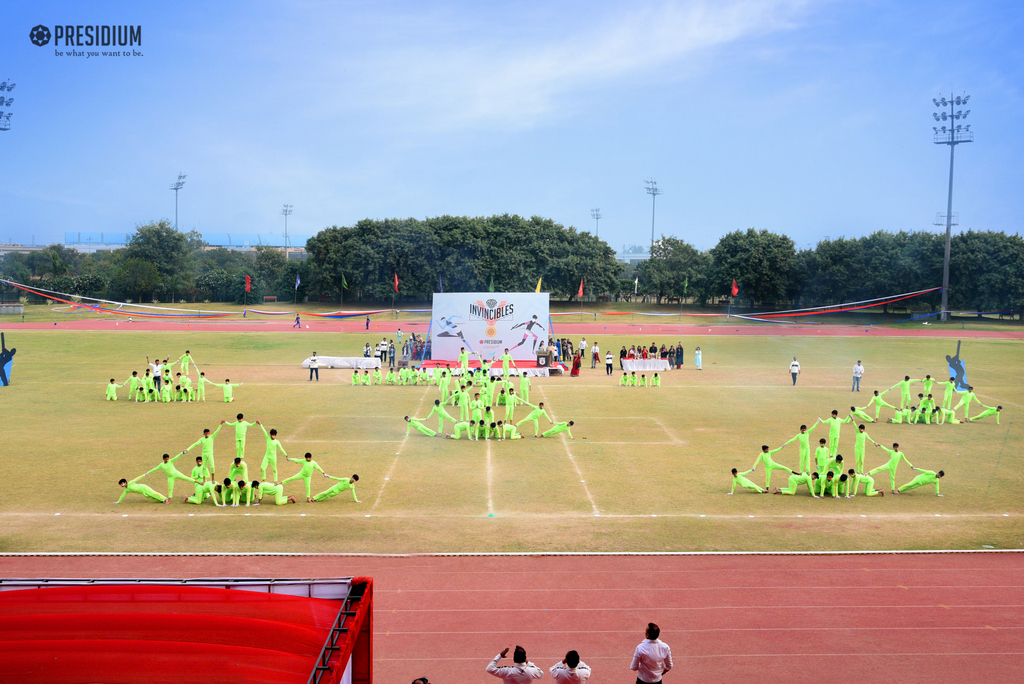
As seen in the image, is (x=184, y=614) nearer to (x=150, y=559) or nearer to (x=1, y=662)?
(x=1, y=662)

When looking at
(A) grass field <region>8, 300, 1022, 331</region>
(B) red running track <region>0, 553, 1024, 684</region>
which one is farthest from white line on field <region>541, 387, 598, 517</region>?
(A) grass field <region>8, 300, 1022, 331</region>

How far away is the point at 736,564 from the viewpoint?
1007 cm

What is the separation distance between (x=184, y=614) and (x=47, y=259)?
10438 centimetres

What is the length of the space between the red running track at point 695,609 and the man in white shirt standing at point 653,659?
0.91 meters

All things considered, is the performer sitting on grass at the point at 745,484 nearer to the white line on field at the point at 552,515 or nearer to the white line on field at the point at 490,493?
the white line on field at the point at 552,515

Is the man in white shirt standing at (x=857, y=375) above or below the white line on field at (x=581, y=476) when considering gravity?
above

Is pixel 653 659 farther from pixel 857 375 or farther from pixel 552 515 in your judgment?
pixel 857 375

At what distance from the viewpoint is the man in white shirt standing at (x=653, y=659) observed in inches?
250

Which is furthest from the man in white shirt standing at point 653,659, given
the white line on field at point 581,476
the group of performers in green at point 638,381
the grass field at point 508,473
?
the group of performers in green at point 638,381

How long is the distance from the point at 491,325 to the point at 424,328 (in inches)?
864

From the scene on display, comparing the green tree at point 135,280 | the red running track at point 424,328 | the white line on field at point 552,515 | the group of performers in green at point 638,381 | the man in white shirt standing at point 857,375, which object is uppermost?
the green tree at point 135,280

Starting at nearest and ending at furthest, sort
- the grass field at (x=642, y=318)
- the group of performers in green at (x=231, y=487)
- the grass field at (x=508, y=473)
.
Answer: the grass field at (x=508, y=473) → the group of performers in green at (x=231, y=487) → the grass field at (x=642, y=318)

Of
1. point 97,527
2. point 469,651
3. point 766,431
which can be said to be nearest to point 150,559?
point 97,527

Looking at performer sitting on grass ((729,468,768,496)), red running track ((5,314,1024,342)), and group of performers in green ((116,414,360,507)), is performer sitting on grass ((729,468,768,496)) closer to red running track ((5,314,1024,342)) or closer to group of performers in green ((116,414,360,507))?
group of performers in green ((116,414,360,507))
